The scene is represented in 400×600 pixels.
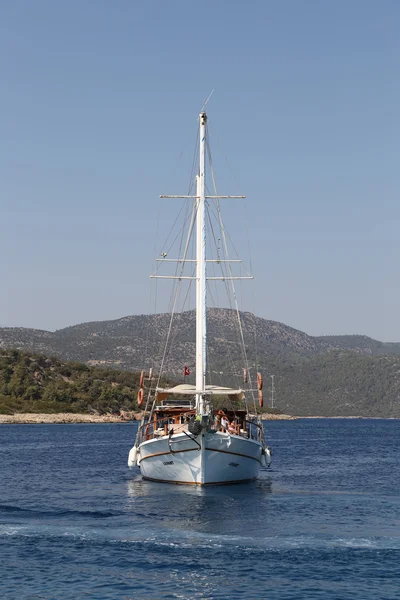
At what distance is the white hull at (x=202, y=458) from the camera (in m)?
48.2

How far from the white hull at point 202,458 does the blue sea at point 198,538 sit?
2.43ft

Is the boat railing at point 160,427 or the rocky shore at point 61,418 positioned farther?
the rocky shore at point 61,418

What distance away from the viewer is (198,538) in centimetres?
3500

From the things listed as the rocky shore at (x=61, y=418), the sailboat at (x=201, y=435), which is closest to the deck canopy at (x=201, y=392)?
the sailboat at (x=201, y=435)

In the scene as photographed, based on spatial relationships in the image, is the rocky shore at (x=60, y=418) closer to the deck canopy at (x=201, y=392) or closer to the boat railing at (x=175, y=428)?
the deck canopy at (x=201, y=392)

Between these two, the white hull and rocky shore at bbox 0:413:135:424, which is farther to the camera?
rocky shore at bbox 0:413:135:424

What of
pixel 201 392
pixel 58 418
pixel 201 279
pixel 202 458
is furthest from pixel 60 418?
pixel 202 458

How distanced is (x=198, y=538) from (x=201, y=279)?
22.2m

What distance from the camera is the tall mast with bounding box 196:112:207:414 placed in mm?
52062

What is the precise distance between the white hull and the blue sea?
0.74 m

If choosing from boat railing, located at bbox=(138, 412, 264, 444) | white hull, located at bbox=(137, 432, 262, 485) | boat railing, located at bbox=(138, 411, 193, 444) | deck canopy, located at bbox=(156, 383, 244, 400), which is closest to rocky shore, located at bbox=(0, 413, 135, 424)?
boat railing, located at bbox=(138, 411, 193, 444)

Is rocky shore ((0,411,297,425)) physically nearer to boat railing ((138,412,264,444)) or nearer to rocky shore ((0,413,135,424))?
rocky shore ((0,413,135,424))

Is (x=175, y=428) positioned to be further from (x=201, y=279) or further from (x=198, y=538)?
(x=198, y=538)

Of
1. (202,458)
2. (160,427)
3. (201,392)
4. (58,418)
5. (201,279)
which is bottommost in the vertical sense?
(202,458)
